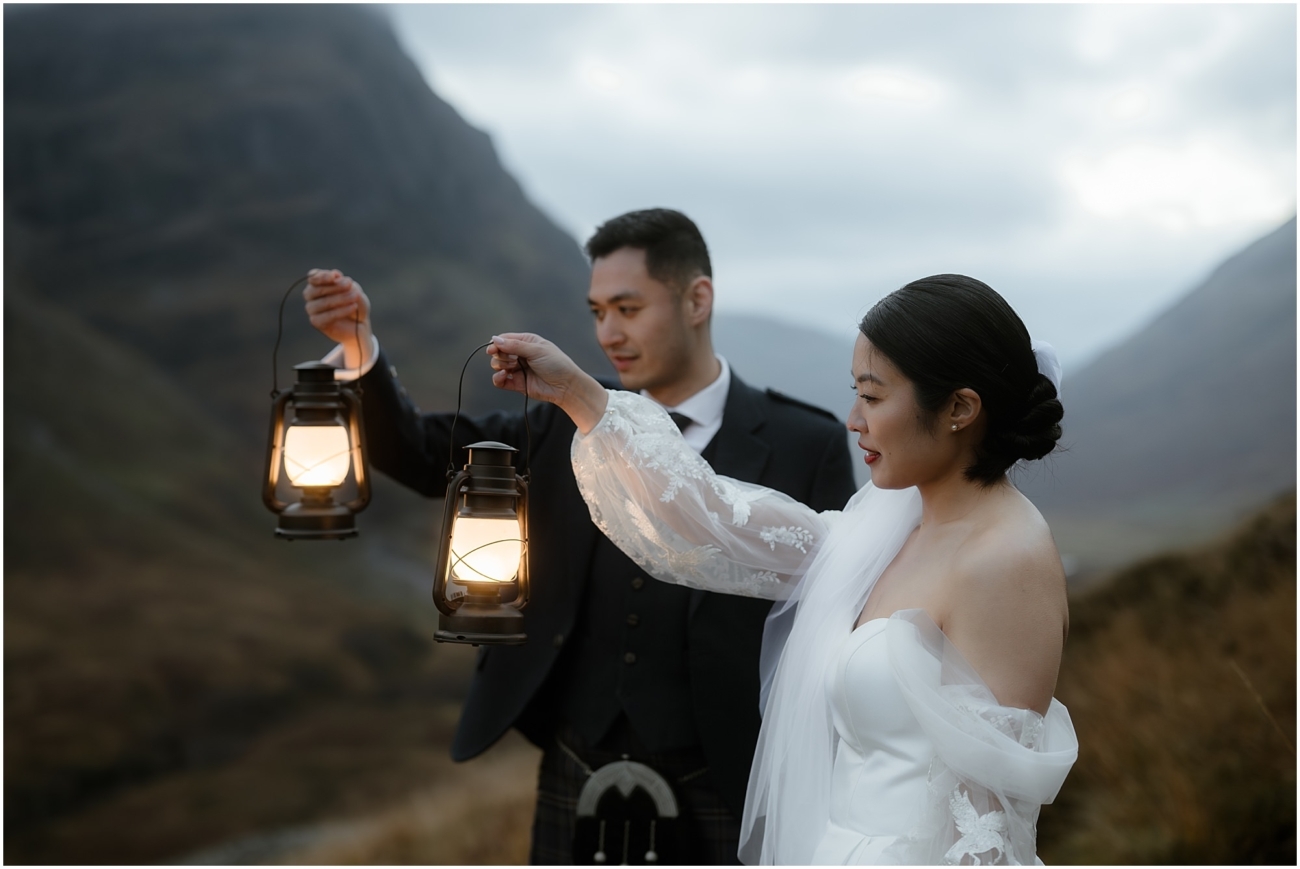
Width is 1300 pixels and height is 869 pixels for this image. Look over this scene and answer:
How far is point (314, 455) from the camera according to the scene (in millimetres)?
1649

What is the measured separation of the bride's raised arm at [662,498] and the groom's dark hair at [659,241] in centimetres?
62

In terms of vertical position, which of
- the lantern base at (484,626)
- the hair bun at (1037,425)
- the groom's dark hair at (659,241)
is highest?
the groom's dark hair at (659,241)

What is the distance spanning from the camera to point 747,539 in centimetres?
195

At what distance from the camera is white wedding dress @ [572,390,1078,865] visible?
4.91 ft

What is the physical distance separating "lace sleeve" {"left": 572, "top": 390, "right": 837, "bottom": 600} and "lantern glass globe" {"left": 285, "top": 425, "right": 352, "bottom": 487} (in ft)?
1.33

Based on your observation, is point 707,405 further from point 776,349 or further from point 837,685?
point 776,349

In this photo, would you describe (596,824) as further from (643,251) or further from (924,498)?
(643,251)

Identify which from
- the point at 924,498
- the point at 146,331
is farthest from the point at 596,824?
the point at 146,331

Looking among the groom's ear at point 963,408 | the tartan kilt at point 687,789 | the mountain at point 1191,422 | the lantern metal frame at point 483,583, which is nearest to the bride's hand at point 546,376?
the lantern metal frame at point 483,583

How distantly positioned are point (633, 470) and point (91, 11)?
51.9ft

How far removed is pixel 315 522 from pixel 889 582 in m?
0.98

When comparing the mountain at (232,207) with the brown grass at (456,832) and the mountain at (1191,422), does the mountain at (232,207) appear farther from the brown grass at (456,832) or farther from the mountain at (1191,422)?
the brown grass at (456,832)

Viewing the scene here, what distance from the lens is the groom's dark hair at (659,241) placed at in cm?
238

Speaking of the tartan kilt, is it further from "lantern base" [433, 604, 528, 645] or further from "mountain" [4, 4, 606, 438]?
"mountain" [4, 4, 606, 438]
